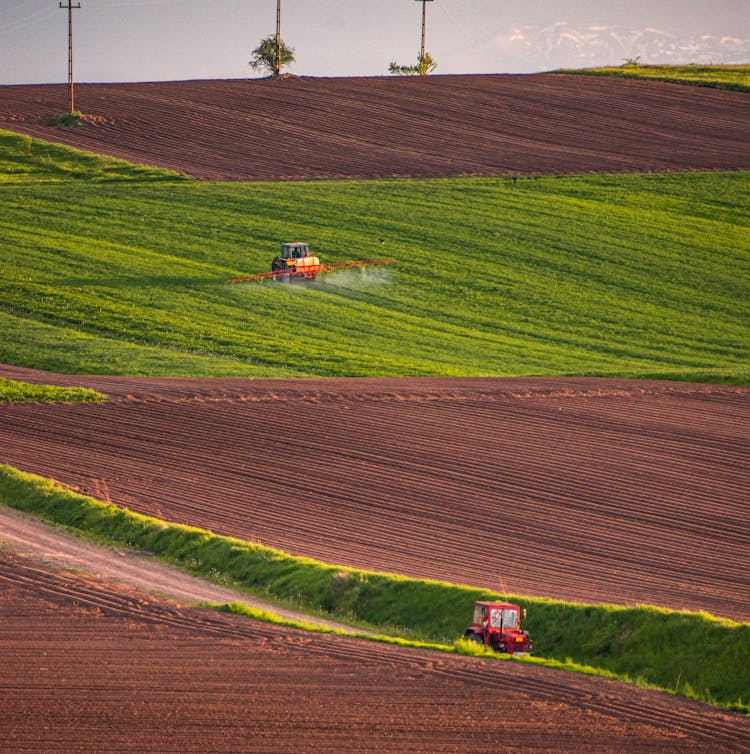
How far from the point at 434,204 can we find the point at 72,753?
5575 centimetres

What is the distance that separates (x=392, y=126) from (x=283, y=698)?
227 feet

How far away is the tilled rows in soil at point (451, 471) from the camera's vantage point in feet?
88.3

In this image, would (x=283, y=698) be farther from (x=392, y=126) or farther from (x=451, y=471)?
(x=392, y=126)

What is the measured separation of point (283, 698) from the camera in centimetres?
1870

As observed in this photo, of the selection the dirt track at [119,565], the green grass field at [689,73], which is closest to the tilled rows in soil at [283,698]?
the dirt track at [119,565]

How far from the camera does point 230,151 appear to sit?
256ft

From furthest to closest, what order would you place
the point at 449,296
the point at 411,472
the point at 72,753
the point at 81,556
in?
1. the point at 449,296
2. the point at 411,472
3. the point at 81,556
4. the point at 72,753

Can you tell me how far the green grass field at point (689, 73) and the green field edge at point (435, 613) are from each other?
8247cm

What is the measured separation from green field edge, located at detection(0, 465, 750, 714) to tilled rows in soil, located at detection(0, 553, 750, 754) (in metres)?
1.29

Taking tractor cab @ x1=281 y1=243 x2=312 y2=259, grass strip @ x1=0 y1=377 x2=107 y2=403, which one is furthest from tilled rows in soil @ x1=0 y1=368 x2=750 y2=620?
tractor cab @ x1=281 y1=243 x2=312 y2=259

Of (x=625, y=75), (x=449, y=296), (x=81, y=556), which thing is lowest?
(x=81, y=556)

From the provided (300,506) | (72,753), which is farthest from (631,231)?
(72,753)

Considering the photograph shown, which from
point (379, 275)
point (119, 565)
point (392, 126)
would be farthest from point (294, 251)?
point (119, 565)

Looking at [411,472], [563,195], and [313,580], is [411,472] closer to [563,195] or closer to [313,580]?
[313,580]
